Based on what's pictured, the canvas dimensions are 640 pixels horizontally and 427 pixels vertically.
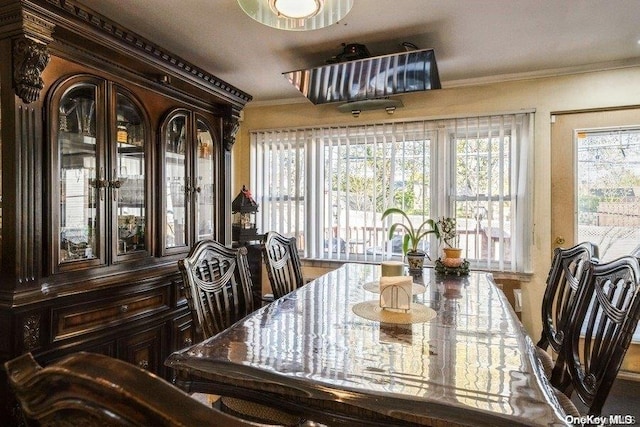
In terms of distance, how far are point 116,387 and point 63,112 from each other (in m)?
1.85

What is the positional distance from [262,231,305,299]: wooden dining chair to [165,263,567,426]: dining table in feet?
1.89

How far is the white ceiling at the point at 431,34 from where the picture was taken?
1.97m

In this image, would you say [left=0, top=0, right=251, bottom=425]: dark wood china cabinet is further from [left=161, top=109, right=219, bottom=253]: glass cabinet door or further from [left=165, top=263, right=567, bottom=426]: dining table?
[left=165, top=263, right=567, bottom=426]: dining table

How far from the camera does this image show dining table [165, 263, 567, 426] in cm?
83

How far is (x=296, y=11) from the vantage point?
4.95ft

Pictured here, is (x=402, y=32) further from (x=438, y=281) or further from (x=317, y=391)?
(x=317, y=391)

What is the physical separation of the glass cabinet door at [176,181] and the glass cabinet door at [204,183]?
0.12 meters

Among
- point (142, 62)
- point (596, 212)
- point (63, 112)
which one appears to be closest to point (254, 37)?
point (142, 62)

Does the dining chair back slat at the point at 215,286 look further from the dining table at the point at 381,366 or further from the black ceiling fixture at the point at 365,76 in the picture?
the black ceiling fixture at the point at 365,76

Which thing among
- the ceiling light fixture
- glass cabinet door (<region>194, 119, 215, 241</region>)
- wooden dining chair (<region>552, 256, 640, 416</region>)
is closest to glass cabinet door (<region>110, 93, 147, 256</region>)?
glass cabinet door (<region>194, 119, 215, 241</region>)

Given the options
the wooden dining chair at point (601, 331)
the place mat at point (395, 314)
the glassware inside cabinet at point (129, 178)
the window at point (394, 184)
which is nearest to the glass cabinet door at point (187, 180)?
the glassware inside cabinet at point (129, 178)

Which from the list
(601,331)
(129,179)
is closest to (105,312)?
(129,179)

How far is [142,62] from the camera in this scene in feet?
6.58

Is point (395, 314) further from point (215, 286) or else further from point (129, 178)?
point (129, 178)
